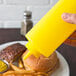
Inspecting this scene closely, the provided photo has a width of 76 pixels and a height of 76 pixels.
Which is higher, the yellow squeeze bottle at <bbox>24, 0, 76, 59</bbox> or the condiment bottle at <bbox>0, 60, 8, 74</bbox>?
the yellow squeeze bottle at <bbox>24, 0, 76, 59</bbox>

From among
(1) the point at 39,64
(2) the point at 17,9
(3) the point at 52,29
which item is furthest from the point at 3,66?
(2) the point at 17,9

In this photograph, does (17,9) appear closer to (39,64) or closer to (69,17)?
(39,64)

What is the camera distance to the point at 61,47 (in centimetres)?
96

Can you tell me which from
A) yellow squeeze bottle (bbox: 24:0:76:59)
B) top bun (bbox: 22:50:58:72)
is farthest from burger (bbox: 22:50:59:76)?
yellow squeeze bottle (bbox: 24:0:76:59)

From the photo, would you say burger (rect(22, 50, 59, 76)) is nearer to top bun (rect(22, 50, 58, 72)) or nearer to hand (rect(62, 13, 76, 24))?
top bun (rect(22, 50, 58, 72))

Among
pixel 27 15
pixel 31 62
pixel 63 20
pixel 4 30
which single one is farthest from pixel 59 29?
pixel 4 30

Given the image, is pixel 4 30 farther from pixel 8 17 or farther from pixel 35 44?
pixel 35 44

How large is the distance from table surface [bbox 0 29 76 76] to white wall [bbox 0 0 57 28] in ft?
0.37

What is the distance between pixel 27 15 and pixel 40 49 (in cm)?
56

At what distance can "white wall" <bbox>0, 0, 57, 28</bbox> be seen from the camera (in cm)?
121

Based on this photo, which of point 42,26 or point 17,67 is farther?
point 17,67

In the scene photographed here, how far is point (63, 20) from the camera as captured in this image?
49cm

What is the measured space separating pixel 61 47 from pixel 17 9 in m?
0.43

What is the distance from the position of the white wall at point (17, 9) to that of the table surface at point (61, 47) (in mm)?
114
